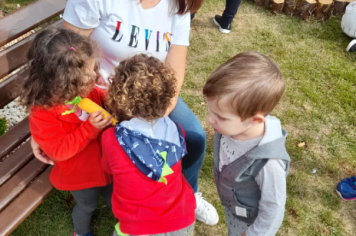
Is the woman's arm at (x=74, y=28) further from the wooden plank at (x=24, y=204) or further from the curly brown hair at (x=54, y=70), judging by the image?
the wooden plank at (x=24, y=204)

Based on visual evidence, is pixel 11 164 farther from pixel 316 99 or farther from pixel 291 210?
pixel 316 99

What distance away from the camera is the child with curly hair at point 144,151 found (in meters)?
1.56

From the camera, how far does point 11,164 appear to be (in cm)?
208

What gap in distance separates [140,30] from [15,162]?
45.0 inches

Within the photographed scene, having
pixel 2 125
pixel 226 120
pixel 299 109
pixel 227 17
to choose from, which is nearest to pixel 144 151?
pixel 226 120

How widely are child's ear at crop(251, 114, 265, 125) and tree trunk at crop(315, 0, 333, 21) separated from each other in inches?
153

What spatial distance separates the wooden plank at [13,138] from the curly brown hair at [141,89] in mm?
891

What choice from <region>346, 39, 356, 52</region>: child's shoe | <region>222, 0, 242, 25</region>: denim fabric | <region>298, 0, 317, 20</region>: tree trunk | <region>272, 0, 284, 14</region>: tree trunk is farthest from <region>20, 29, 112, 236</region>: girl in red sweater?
<region>298, 0, 317, 20</region>: tree trunk

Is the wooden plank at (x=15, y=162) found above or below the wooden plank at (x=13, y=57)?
below

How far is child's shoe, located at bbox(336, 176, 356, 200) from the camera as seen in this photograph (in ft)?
9.02

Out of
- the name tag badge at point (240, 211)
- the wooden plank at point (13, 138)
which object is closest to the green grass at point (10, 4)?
the wooden plank at point (13, 138)

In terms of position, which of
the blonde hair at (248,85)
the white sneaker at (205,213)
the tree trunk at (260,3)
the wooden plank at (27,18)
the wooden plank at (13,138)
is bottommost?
the white sneaker at (205,213)

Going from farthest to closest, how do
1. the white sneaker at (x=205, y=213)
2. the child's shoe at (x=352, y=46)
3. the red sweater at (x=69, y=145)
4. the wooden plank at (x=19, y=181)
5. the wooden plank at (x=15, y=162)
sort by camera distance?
the child's shoe at (x=352, y=46)
the white sneaker at (x=205, y=213)
the wooden plank at (x=15, y=162)
the wooden plank at (x=19, y=181)
the red sweater at (x=69, y=145)

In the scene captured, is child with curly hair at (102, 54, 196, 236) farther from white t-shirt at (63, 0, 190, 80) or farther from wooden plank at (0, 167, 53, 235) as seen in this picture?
wooden plank at (0, 167, 53, 235)
